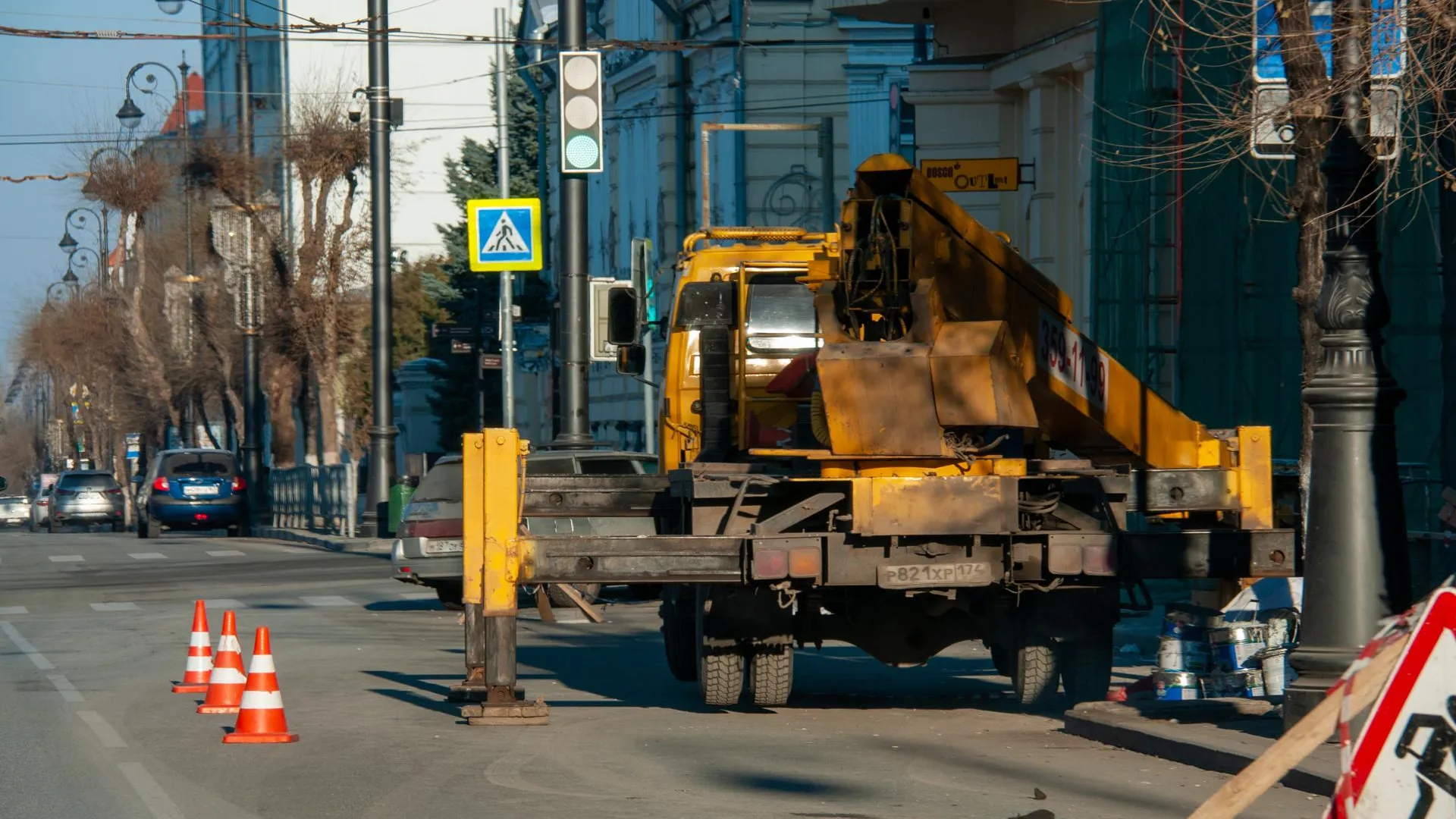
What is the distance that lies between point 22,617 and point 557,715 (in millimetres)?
10694

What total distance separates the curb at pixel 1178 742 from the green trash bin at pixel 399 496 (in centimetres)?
2082

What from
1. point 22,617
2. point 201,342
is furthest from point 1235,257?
point 201,342

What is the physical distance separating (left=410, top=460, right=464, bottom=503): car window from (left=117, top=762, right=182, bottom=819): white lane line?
9.65m

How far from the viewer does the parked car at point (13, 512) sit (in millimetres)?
82875

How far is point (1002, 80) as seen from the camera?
25953 mm

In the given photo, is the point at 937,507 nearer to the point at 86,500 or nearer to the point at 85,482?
the point at 86,500

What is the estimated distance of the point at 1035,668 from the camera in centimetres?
1172

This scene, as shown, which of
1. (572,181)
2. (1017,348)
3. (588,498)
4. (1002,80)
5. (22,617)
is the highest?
(1002,80)

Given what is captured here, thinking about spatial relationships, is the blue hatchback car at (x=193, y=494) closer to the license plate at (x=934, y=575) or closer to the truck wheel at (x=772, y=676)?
the truck wheel at (x=772, y=676)

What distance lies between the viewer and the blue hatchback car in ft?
140

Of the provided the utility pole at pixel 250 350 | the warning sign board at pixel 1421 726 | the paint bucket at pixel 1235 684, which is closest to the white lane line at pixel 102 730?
the paint bucket at pixel 1235 684

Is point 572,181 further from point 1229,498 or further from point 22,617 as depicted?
point 1229,498

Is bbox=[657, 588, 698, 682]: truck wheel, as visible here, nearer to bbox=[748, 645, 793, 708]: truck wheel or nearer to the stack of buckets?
bbox=[748, 645, 793, 708]: truck wheel

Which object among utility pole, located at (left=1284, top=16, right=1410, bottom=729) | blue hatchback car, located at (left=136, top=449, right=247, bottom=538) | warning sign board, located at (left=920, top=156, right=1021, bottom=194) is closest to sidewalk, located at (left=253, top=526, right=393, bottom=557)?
blue hatchback car, located at (left=136, top=449, right=247, bottom=538)
